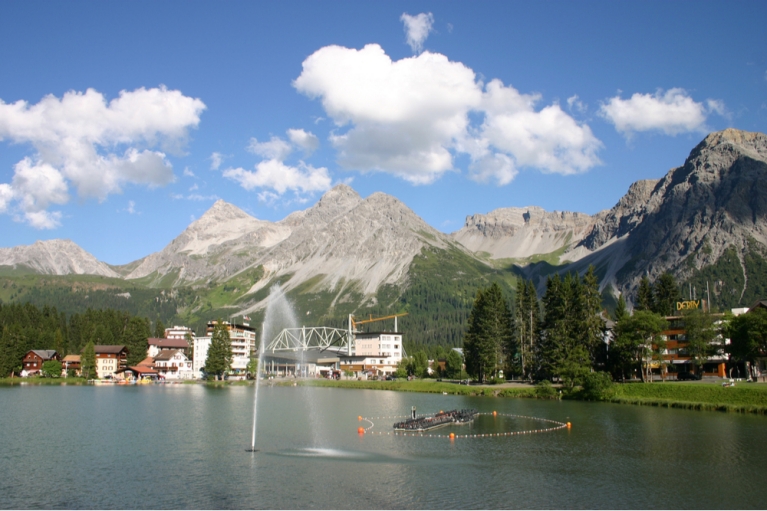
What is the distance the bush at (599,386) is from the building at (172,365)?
134148mm

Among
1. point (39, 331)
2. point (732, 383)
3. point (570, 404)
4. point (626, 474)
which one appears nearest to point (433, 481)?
point (626, 474)

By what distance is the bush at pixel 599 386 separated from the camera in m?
96.4

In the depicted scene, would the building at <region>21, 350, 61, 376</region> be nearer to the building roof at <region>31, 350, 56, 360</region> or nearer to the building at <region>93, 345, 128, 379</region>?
the building roof at <region>31, 350, 56, 360</region>

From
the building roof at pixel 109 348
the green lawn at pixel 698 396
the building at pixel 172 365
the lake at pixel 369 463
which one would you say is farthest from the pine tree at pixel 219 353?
the green lawn at pixel 698 396

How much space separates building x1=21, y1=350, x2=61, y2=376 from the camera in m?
171

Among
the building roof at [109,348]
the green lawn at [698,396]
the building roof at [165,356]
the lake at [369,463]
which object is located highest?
the building roof at [109,348]

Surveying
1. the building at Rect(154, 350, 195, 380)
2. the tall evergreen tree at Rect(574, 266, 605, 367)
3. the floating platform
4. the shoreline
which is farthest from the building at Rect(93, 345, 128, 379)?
the tall evergreen tree at Rect(574, 266, 605, 367)

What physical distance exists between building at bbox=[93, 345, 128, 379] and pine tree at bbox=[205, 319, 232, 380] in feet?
104

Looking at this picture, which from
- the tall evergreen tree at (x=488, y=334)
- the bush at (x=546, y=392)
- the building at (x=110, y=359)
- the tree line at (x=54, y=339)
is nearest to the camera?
the bush at (x=546, y=392)

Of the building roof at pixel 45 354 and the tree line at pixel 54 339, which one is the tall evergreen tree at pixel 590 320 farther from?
the building roof at pixel 45 354

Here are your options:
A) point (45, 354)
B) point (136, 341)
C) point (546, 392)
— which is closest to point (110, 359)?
point (136, 341)

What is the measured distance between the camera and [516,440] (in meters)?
59.5

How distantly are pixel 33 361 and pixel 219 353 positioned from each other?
2155 inches

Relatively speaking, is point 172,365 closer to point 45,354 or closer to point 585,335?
point 45,354
